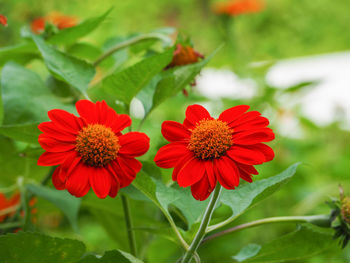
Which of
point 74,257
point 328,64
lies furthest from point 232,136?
point 328,64

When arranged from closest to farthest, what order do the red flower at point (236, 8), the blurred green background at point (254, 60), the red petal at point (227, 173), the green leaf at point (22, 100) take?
the red petal at point (227, 173) < the green leaf at point (22, 100) < the blurred green background at point (254, 60) < the red flower at point (236, 8)

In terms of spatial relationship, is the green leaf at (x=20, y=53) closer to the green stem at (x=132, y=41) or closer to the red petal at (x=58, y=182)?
the green stem at (x=132, y=41)

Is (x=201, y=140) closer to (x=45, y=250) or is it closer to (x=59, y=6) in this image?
(x=45, y=250)

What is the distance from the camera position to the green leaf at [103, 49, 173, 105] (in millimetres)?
346

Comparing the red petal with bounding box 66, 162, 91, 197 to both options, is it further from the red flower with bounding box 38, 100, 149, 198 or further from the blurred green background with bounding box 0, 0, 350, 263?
the blurred green background with bounding box 0, 0, 350, 263

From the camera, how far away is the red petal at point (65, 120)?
0.93 ft

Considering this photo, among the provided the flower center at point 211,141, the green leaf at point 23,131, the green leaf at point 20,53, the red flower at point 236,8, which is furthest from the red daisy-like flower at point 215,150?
the red flower at point 236,8

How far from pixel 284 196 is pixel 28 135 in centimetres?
61

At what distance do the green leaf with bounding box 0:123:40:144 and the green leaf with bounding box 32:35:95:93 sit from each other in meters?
0.05

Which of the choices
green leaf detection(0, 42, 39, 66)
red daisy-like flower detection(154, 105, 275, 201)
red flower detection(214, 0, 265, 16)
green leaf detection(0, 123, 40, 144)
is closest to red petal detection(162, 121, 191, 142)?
red daisy-like flower detection(154, 105, 275, 201)

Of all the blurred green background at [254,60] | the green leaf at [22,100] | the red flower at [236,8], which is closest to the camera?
the green leaf at [22,100]

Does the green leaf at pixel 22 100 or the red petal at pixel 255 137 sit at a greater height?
Result: the green leaf at pixel 22 100

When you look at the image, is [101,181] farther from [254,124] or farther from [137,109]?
[137,109]

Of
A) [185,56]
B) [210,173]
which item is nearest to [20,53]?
[185,56]
